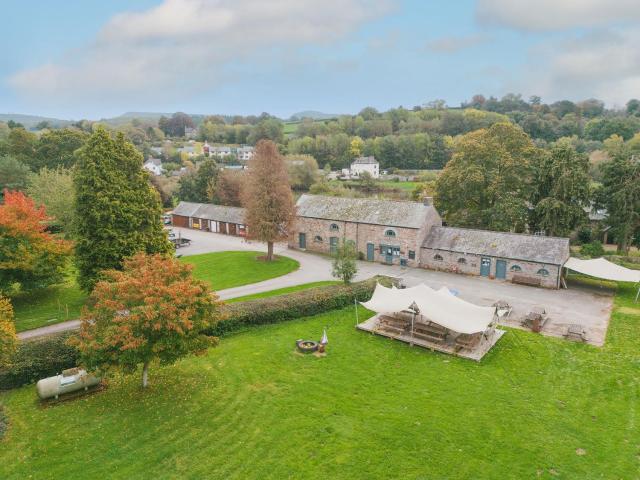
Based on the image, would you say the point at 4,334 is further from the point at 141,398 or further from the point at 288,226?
the point at 288,226

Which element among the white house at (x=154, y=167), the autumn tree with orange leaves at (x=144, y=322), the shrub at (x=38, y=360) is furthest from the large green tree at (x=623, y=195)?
the white house at (x=154, y=167)

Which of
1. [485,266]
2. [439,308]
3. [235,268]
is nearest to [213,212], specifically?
[235,268]

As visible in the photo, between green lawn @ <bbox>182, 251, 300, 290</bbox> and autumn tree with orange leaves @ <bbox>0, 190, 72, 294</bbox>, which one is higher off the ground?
autumn tree with orange leaves @ <bbox>0, 190, 72, 294</bbox>

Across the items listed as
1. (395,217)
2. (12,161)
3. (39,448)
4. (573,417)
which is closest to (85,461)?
(39,448)

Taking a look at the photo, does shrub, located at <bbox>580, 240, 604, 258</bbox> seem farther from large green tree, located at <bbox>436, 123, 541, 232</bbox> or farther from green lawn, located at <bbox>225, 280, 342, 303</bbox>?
green lawn, located at <bbox>225, 280, 342, 303</bbox>

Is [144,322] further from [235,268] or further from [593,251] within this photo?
[593,251]

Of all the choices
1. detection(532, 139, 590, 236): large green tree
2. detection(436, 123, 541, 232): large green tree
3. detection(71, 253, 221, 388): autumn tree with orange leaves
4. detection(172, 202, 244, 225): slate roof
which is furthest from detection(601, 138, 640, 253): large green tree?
detection(172, 202, 244, 225): slate roof

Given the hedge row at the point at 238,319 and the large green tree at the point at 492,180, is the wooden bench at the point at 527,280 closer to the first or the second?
the large green tree at the point at 492,180
